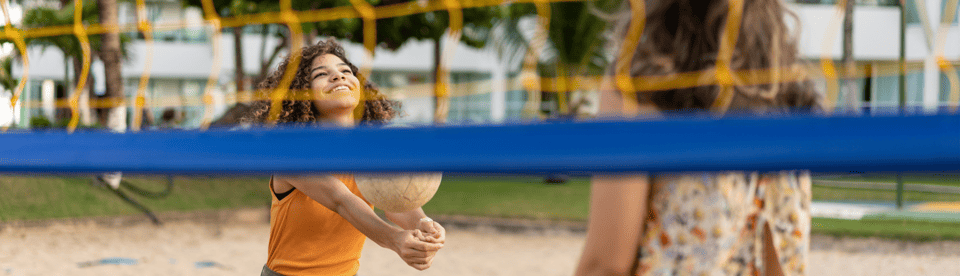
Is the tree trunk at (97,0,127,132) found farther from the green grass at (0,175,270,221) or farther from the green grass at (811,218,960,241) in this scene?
the green grass at (811,218,960,241)

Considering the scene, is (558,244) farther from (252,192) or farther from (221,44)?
(221,44)

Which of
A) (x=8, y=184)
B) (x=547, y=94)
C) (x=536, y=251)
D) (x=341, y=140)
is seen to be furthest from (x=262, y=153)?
(x=547, y=94)

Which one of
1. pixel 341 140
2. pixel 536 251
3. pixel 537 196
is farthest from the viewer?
pixel 537 196

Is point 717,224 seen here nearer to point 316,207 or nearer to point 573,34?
point 316,207

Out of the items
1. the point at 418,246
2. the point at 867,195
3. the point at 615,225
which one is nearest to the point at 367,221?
the point at 418,246

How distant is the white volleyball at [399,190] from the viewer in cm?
160

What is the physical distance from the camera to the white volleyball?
1.60 meters

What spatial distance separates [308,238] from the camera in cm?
199

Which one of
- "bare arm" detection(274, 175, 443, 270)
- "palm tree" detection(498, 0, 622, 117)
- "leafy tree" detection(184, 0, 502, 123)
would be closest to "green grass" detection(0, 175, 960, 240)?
"palm tree" detection(498, 0, 622, 117)

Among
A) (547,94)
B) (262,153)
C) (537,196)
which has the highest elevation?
(262,153)

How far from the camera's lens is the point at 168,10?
20.1 m

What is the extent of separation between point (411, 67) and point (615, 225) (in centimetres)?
2064

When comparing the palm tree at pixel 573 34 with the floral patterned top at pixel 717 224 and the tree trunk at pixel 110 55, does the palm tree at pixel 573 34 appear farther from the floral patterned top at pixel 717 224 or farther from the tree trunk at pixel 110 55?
the floral patterned top at pixel 717 224

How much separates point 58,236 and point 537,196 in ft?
19.5
